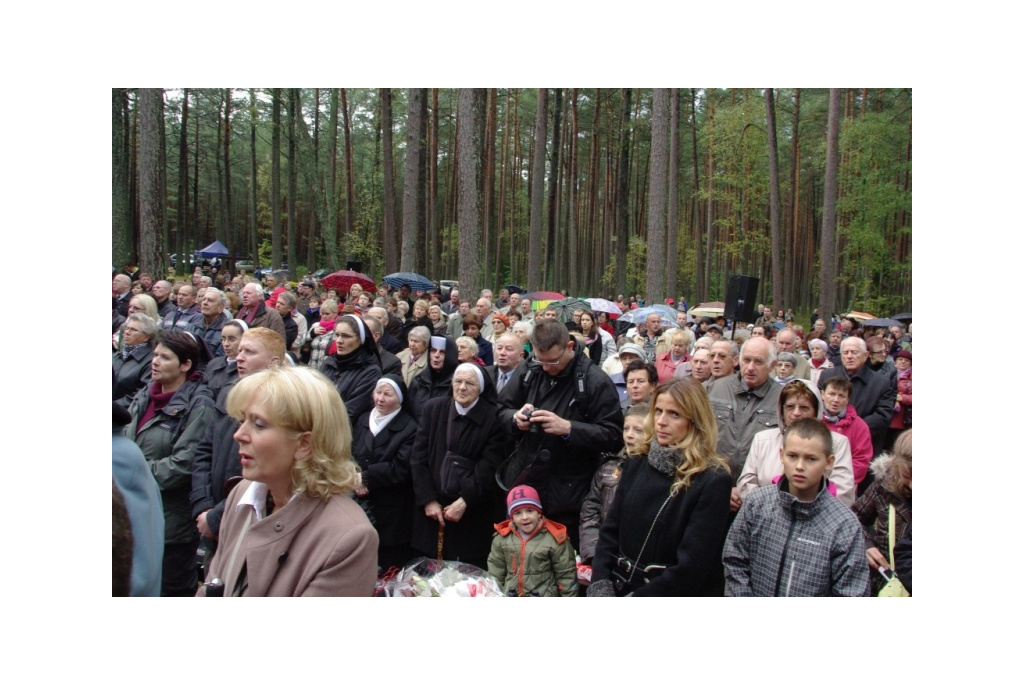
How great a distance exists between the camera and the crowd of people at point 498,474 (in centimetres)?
249

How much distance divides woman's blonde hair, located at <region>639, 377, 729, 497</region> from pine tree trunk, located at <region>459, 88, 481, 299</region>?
11725mm

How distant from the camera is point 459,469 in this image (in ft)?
17.4

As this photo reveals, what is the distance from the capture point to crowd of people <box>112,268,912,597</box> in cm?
249

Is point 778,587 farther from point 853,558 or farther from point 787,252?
point 787,252

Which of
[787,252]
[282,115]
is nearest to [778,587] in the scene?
[282,115]

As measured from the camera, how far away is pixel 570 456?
16.4 feet

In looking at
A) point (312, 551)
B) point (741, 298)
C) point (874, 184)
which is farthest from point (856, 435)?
point (874, 184)

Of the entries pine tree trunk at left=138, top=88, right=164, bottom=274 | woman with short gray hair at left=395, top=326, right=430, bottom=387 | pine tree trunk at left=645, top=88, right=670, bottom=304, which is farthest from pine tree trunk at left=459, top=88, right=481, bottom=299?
woman with short gray hair at left=395, top=326, right=430, bottom=387

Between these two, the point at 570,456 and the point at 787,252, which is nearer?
the point at 570,456

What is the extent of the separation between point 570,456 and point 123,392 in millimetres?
3320

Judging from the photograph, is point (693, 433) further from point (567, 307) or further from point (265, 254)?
point (265, 254)

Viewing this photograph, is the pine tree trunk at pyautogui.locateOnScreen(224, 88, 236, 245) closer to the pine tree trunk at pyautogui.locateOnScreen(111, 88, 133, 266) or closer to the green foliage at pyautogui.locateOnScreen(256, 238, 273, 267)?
the green foliage at pyautogui.locateOnScreen(256, 238, 273, 267)

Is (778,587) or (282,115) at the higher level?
(282,115)

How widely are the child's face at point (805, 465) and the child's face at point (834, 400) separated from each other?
226 cm
